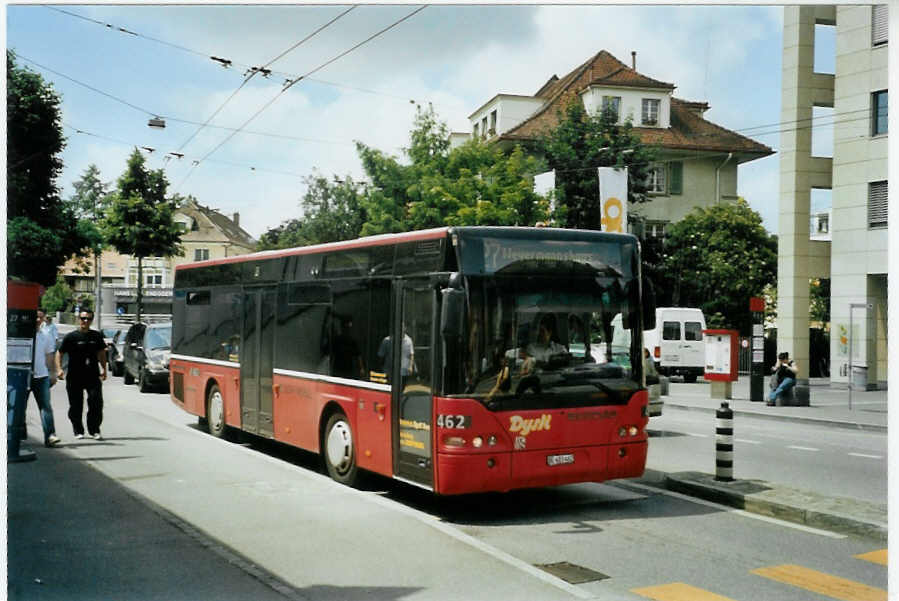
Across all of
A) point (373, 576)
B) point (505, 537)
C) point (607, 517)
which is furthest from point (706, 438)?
point (373, 576)

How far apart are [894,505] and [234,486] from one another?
6112mm

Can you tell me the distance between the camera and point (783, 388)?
23.3 metres

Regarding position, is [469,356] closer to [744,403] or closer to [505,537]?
[505,537]

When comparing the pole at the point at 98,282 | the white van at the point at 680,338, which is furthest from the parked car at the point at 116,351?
the white van at the point at 680,338

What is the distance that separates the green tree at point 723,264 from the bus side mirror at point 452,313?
2940 centimetres

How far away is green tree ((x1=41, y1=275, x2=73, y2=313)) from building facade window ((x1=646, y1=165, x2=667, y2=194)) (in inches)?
559

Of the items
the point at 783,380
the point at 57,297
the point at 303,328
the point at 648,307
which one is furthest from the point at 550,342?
the point at 783,380

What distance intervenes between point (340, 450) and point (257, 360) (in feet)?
8.86

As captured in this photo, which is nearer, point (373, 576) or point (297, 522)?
point (373, 576)

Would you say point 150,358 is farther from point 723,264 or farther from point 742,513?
point 723,264

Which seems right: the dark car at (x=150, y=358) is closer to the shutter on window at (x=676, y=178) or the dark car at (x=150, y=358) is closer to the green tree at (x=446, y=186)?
the green tree at (x=446, y=186)

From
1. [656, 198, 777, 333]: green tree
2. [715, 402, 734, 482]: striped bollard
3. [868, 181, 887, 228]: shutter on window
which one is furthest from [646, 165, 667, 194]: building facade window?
[715, 402, 734, 482]: striped bollard

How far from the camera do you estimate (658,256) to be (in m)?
31.0

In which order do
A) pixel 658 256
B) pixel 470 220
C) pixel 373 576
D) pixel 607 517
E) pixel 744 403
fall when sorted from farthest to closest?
1. pixel 470 220
2. pixel 658 256
3. pixel 744 403
4. pixel 607 517
5. pixel 373 576
